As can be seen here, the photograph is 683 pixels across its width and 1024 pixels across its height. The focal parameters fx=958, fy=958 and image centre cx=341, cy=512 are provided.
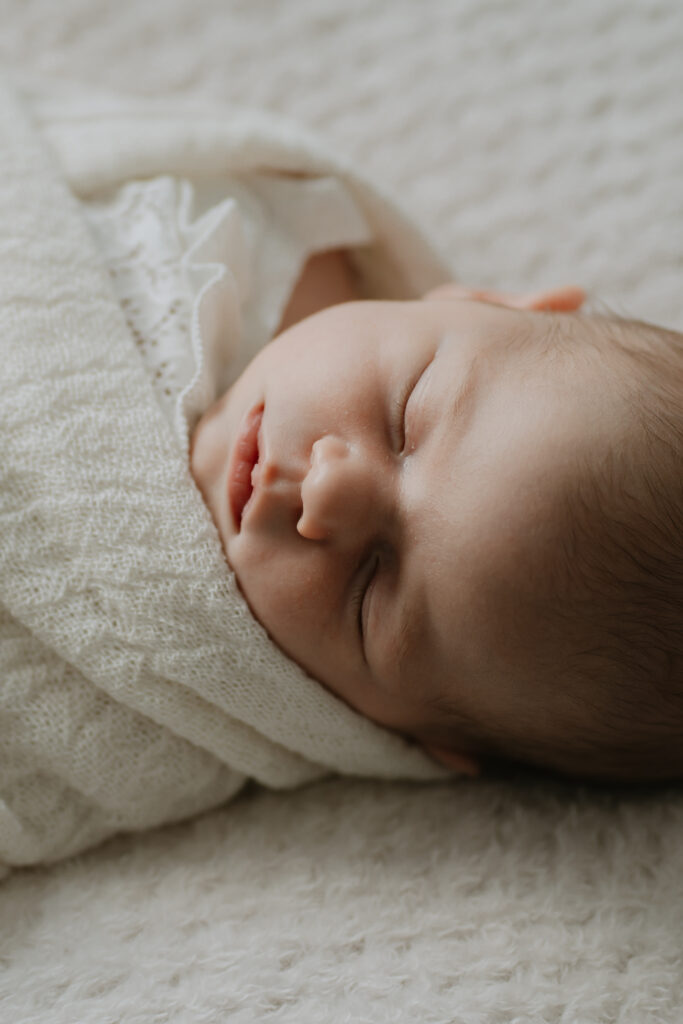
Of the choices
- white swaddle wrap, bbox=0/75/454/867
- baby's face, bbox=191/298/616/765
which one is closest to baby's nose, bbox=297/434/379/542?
baby's face, bbox=191/298/616/765

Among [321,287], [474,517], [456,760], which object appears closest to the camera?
[474,517]

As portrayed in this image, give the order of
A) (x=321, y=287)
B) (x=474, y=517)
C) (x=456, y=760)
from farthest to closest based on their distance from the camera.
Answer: (x=321, y=287), (x=456, y=760), (x=474, y=517)

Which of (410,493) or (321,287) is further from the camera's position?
(321,287)

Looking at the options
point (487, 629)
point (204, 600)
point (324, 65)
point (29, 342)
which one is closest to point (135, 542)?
point (204, 600)

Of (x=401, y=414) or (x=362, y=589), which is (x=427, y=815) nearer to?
(x=362, y=589)

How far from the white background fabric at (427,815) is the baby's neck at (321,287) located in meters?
0.15

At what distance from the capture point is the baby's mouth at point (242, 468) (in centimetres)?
98

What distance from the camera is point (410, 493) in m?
0.93

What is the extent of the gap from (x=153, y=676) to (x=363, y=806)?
12.2 inches

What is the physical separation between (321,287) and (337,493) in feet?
1.92

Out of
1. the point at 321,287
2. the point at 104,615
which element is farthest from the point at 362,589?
the point at 321,287

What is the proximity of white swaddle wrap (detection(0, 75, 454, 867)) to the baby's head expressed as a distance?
0.05 m

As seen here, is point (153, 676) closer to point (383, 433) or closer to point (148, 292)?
point (383, 433)

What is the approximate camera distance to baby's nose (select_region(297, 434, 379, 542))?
892 mm
